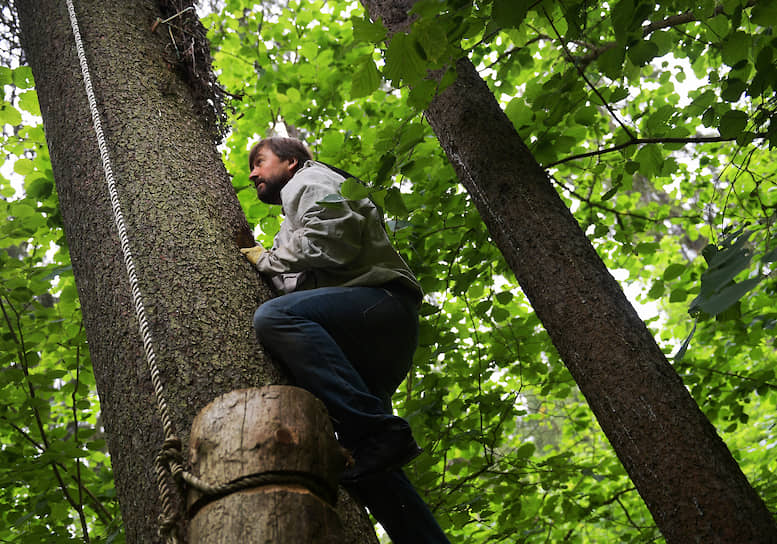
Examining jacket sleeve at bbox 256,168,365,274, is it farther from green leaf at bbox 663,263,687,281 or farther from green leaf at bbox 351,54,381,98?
green leaf at bbox 663,263,687,281

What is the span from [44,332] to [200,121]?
2.36m

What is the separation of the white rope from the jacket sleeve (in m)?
0.40

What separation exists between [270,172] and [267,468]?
1.58m

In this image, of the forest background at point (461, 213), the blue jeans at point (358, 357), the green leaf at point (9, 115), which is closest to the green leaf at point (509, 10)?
the forest background at point (461, 213)

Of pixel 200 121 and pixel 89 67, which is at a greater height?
pixel 89 67

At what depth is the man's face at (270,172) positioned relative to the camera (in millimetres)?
2418

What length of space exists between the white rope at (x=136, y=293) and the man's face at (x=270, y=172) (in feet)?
2.01

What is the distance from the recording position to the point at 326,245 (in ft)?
6.29

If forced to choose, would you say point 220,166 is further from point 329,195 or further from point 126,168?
point 329,195

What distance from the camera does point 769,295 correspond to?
445 centimetres

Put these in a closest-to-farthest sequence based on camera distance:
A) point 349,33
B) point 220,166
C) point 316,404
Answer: point 316,404 < point 220,166 < point 349,33

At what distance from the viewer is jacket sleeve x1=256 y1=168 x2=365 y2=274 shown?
190cm

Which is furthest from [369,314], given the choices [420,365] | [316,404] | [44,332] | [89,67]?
[44,332]

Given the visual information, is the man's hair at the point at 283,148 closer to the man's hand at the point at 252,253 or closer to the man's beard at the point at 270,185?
the man's beard at the point at 270,185
